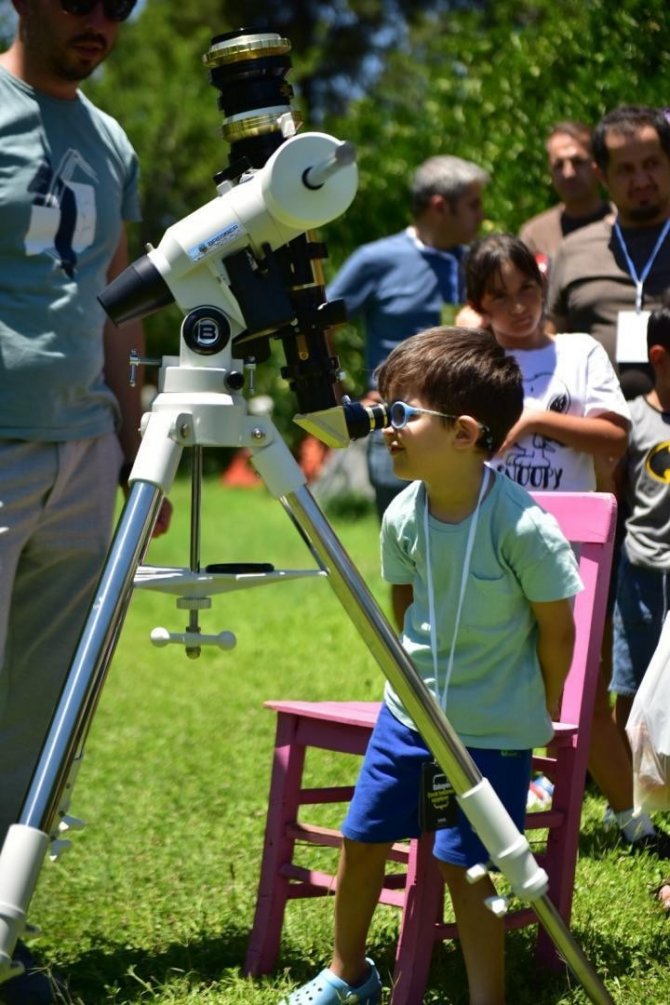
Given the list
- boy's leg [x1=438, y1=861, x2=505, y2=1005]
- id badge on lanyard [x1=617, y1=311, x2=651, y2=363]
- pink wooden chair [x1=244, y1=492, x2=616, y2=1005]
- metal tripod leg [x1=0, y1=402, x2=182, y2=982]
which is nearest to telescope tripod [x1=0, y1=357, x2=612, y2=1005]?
metal tripod leg [x1=0, y1=402, x2=182, y2=982]

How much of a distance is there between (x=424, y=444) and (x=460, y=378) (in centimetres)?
15

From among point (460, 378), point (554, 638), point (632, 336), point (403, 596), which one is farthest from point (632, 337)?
point (554, 638)

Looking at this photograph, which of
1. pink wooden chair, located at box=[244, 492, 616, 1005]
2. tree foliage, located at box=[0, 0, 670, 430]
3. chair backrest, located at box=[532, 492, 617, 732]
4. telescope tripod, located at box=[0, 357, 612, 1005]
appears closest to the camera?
telescope tripod, located at box=[0, 357, 612, 1005]

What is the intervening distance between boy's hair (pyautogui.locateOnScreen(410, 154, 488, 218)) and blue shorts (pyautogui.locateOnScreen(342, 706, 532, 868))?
10.5 feet

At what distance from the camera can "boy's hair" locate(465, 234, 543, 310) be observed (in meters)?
4.13

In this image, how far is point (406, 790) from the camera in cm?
307

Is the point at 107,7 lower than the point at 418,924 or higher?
higher

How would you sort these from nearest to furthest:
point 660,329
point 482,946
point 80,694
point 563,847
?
point 80,694 < point 482,946 < point 563,847 < point 660,329

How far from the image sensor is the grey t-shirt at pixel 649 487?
13.1 feet

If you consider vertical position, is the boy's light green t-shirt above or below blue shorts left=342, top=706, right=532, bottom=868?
above

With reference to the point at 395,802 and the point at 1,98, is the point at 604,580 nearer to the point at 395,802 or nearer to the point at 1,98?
the point at 395,802

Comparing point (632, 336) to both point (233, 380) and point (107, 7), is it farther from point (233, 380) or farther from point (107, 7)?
point (233, 380)

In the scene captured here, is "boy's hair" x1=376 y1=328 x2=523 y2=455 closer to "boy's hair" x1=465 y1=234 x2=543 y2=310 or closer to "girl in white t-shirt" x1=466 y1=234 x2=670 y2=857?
"girl in white t-shirt" x1=466 y1=234 x2=670 y2=857

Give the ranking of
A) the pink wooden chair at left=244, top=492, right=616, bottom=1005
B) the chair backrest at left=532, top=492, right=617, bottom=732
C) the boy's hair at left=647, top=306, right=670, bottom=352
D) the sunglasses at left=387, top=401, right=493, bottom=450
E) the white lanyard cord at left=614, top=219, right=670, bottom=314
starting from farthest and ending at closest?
the white lanyard cord at left=614, top=219, right=670, bottom=314, the boy's hair at left=647, top=306, right=670, bottom=352, the chair backrest at left=532, top=492, right=617, bottom=732, the pink wooden chair at left=244, top=492, right=616, bottom=1005, the sunglasses at left=387, top=401, right=493, bottom=450
